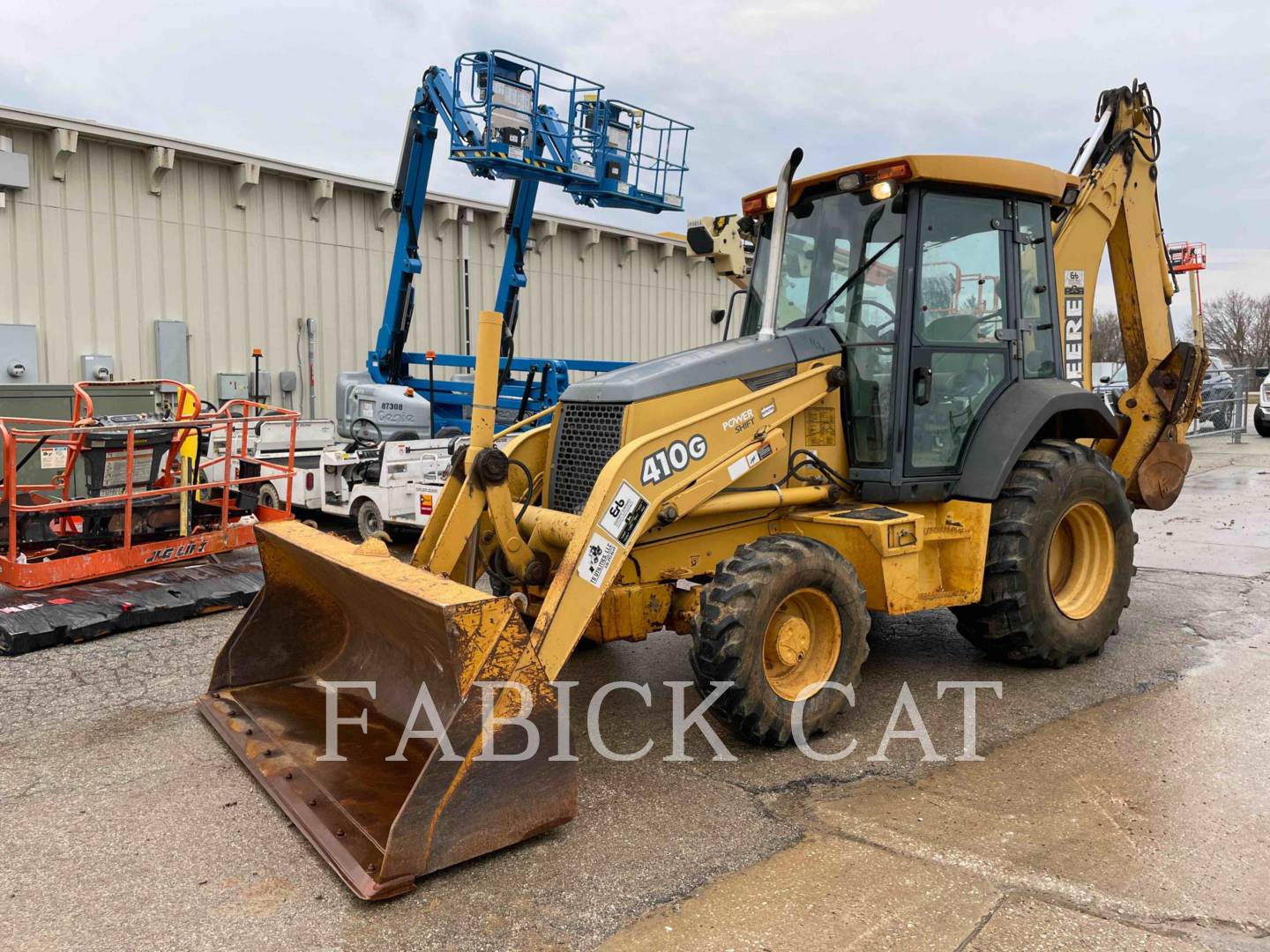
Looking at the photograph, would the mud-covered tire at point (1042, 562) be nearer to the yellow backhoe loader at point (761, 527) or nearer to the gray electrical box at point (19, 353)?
the yellow backhoe loader at point (761, 527)

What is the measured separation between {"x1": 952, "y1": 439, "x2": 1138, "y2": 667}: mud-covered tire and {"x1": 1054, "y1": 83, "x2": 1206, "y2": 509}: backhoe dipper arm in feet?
3.34

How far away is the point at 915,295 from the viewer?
4855mm

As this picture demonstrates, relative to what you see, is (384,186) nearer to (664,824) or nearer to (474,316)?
(474,316)

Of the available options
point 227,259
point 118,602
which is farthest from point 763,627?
point 227,259

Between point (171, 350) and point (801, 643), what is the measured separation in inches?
407

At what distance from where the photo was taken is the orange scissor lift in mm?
6281

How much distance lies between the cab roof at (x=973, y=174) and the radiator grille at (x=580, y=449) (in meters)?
1.66

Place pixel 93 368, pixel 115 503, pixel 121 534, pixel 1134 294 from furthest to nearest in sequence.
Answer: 1. pixel 93 368
2. pixel 121 534
3. pixel 115 503
4. pixel 1134 294

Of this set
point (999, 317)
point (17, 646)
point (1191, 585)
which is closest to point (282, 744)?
point (17, 646)

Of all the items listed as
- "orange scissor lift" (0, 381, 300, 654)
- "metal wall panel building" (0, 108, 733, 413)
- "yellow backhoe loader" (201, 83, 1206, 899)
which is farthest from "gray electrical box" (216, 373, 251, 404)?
"yellow backhoe loader" (201, 83, 1206, 899)

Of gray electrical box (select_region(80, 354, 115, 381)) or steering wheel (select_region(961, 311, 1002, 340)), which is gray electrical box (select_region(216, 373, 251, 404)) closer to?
gray electrical box (select_region(80, 354, 115, 381))

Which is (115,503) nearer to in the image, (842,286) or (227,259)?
(842,286)

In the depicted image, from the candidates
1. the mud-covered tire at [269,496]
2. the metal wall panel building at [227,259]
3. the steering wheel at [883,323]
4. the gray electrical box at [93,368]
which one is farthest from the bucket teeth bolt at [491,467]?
the metal wall panel building at [227,259]

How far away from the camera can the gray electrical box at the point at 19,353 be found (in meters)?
10.8
